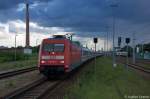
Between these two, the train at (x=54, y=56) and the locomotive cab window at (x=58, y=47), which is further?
the locomotive cab window at (x=58, y=47)

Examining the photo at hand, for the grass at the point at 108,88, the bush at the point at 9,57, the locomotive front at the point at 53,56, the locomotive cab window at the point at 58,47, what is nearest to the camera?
the grass at the point at 108,88

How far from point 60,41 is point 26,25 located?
178 ft

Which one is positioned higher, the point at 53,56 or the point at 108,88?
the point at 53,56

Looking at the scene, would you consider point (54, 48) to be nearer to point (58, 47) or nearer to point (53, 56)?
point (58, 47)

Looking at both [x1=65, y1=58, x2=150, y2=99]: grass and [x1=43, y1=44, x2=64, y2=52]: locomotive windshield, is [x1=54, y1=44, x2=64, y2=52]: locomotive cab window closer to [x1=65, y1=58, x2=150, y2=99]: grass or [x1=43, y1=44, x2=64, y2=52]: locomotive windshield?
[x1=43, y1=44, x2=64, y2=52]: locomotive windshield

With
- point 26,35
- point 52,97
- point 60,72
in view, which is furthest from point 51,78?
point 26,35

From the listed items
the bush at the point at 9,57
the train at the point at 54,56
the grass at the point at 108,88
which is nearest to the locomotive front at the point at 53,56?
the train at the point at 54,56

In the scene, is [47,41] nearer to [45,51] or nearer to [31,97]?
[45,51]

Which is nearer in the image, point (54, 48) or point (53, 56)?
point (53, 56)

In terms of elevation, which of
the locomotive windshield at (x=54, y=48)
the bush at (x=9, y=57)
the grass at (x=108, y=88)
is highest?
the locomotive windshield at (x=54, y=48)

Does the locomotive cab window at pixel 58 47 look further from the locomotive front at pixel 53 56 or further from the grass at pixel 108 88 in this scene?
the grass at pixel 108 88

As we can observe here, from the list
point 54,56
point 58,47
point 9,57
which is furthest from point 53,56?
Answer: point 9,57

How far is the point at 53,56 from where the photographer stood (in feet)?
91.0

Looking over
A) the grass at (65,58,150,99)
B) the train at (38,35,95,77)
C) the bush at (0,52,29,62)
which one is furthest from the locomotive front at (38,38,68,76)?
the bush at (0,52,29,62)
